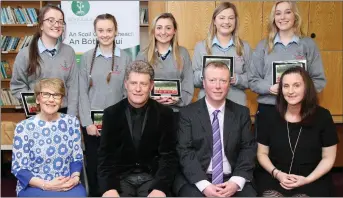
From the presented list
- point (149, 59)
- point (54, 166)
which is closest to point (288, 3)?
point (149, 59)

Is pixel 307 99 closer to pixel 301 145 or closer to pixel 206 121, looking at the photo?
pixel 301 145

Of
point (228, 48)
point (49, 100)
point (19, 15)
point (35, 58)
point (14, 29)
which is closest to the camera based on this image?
point (49, 100)

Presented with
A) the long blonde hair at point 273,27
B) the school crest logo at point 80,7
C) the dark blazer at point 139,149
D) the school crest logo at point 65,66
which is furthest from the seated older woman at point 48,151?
the school crest logo at point 80,7

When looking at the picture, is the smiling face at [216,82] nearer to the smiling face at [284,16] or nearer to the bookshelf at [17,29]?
the smiling face at [284,16]

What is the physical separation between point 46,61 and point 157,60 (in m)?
0.96

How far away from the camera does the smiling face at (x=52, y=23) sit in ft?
11.7

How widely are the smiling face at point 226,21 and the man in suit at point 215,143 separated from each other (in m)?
0.77

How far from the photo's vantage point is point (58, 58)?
3652 millimetres

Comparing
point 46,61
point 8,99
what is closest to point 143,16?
point 8,99

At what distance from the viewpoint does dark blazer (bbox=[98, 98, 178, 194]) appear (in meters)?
3.02

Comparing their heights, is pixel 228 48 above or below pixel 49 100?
above

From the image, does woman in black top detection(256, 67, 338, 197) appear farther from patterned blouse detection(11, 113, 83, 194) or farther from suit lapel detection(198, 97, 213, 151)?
patterned blouse detection(11, 113, 83, 194)

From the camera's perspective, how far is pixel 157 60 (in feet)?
12.3

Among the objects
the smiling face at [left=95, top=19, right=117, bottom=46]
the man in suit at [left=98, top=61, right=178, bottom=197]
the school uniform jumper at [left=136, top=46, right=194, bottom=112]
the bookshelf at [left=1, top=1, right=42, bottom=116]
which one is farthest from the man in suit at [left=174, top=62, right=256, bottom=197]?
the bookshelf at [left=1, top=1, right=42, bottom=116]
